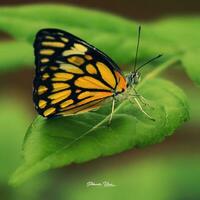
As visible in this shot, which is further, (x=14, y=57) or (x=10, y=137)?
(x=10, y=137)

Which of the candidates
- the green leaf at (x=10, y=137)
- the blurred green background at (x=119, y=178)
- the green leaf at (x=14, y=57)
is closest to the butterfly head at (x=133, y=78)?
the green leaf at (x=14, y=57)

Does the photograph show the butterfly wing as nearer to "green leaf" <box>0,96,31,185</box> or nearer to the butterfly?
the butterfly

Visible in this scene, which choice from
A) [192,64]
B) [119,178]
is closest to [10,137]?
[119,178]

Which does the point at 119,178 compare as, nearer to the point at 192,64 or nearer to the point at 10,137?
Answer: the point at 10,137

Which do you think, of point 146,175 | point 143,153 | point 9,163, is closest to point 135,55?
point 146,175

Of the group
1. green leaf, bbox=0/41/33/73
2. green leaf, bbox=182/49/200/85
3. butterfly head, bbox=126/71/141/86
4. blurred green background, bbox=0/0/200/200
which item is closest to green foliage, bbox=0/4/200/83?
green leaf, bbox=182/49/200/85

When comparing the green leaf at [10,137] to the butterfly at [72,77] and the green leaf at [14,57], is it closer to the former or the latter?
the green leaf at [14,57]
